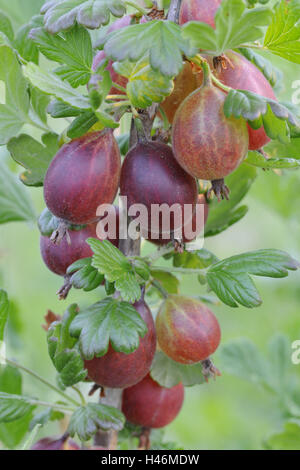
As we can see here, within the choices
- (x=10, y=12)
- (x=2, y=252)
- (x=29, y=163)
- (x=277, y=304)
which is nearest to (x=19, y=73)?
(x=29, y=163)

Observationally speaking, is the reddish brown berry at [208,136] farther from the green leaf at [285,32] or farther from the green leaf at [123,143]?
the green leaf at [123,143]

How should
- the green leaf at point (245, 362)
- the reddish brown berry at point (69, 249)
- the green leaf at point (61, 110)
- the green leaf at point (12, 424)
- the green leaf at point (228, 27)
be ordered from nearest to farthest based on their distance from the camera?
the green leaf at point (228, 27)
the green leaf at point (61, 110)
the reddish brown berry at point (69, 249)
the green leaf at point (12, 424)
the green leaf at point (245, 362)

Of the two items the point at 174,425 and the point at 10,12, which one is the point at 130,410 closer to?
the point at 10,12

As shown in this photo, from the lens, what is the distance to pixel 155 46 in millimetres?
714

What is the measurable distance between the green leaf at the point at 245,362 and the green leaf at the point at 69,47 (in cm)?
110

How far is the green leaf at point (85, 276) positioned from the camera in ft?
2.69

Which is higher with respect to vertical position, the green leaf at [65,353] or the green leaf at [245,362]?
the green leaf at [65,353]

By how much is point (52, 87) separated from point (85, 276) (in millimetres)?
254

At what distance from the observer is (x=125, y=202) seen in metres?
0.86

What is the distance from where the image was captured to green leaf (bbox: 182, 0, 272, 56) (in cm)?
69

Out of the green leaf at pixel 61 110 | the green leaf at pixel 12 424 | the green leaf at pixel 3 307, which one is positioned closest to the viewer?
the green leaf at pixel 61 110

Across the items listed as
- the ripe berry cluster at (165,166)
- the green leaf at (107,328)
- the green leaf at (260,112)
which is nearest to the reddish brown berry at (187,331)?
the ripe berry cluster at (165,166)

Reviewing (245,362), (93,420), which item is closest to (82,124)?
(93,420)

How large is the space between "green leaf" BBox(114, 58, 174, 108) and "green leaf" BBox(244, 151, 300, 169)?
6.6 inches
